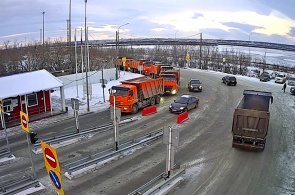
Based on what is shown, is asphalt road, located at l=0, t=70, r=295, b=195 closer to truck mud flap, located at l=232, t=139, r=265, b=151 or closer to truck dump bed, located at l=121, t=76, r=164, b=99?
truck mud flap, located at l=232, t=139, r=265, b=151

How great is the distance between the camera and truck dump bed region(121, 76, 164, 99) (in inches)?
1017

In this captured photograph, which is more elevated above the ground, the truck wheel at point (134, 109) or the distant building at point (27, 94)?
the distant building at point (27, 94)

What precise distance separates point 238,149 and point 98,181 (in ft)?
27.8

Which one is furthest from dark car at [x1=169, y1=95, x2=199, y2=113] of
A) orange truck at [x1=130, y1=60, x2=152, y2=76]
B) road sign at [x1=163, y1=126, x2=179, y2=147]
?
orange truck at [x1=130, y1=60, x2=152, y2=76]

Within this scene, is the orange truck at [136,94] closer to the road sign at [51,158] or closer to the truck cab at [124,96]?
the truck cab at [124,96]

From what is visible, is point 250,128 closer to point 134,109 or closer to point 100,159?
point 100,159

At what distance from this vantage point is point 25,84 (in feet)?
72.8

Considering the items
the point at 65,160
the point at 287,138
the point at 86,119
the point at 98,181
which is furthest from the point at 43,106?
the point at 287,138

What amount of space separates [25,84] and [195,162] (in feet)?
48.6

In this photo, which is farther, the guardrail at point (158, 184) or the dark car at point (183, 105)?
the dark car at point (183, 105)

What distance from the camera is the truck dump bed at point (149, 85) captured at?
25844 mm

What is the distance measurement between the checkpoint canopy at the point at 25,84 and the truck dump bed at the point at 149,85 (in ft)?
21.6

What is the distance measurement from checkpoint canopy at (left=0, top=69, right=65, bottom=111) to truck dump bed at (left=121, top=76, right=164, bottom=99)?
6593 mm

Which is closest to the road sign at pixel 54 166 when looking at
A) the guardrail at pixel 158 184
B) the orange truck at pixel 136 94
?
the guardrail at pixel 158 184
